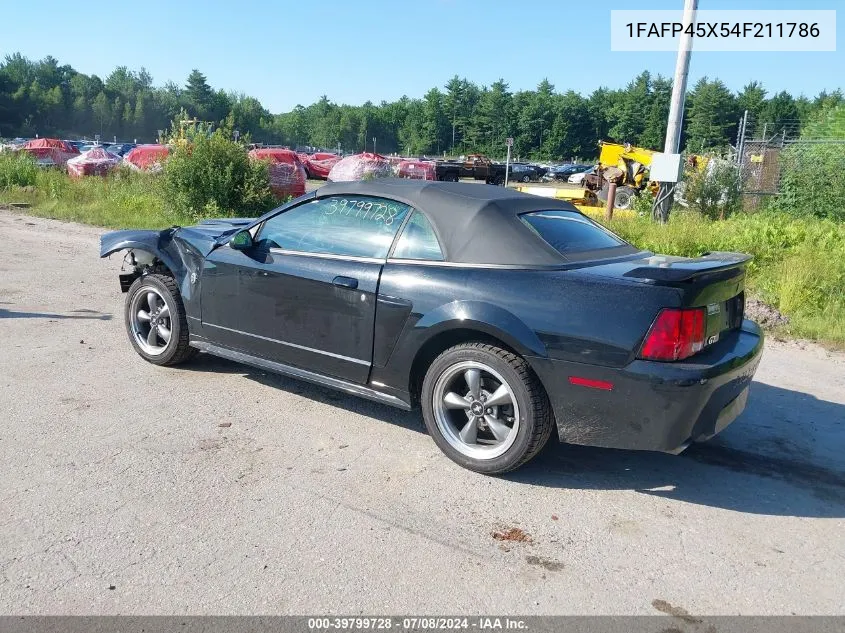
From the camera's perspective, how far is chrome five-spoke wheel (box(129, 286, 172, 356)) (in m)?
5.38

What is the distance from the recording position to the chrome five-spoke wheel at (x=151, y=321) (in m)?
5.38

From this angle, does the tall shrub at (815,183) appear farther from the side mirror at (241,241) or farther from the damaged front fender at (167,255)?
the damaged front fender at (167,255)

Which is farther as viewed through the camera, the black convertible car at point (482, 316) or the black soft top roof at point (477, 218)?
the black soft top roof at point (477, 218)

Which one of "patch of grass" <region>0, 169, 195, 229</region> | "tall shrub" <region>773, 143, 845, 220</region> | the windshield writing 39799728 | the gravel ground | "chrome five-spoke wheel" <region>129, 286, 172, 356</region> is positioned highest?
"tall shrub" <region>773, 143, 845, 220</region>

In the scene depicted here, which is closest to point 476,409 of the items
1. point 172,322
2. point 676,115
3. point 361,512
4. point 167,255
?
point 361,512

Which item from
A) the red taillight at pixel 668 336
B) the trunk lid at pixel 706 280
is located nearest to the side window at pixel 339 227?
the trunk lid at pixel 706 280

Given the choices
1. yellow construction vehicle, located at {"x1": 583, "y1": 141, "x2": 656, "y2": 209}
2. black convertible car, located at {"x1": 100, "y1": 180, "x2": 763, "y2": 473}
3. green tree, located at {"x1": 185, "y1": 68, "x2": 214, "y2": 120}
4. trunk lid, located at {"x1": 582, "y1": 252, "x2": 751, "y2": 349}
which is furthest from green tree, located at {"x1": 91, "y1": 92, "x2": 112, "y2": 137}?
trunk lid, located at {"x1": 582, "y1": 252, "x2": 751, "y2": 349}

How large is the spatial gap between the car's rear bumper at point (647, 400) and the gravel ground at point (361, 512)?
392 mm

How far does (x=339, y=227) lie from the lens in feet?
14.6

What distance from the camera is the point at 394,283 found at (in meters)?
4.01

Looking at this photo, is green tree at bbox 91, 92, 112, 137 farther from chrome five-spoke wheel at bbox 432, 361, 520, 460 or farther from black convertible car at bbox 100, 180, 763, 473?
chrome five-spoke wheel at bbox 432, 361, 520, 460

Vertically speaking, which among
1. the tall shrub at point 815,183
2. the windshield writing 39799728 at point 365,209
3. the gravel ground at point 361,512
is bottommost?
the gravel ground at point 361,512

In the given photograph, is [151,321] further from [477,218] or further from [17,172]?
[17,172]

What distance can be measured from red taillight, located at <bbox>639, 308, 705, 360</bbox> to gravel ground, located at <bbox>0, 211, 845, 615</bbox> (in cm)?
82
